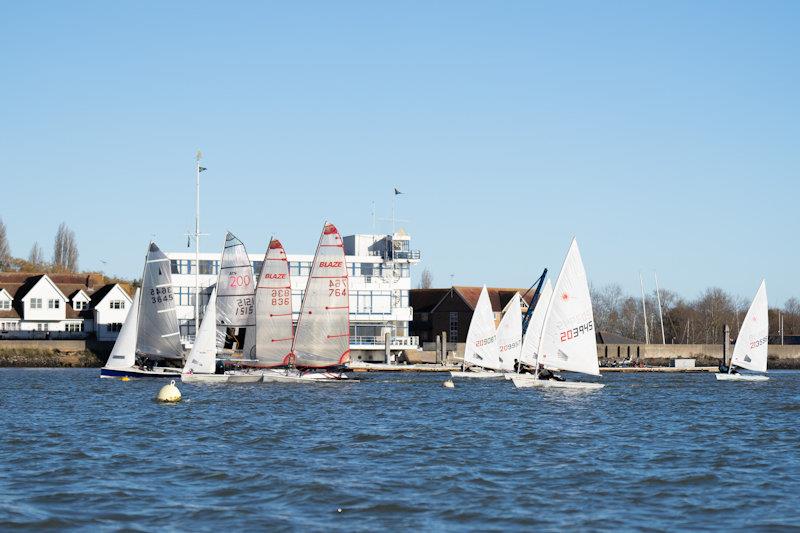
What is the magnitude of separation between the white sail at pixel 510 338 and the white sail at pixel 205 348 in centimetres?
2325

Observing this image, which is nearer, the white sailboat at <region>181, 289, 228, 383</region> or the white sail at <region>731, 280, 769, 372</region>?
the white sailboat at <region>181, 289, 228, 383</region>

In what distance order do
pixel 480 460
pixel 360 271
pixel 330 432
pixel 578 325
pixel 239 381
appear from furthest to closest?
pixel 360 271 → pixel 239 381 → pixel 578 325 → pixel 330 432 → pixel 480 460

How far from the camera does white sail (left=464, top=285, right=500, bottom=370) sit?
264 feet

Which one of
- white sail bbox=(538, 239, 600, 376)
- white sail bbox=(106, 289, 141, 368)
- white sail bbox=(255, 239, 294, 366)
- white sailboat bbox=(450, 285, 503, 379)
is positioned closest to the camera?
white sail bbox=(538, 239, 600, 376)

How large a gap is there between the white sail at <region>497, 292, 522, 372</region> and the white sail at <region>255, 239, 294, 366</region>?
20602 mm

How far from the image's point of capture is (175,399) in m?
49.3

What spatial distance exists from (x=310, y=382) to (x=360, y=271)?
160 feet

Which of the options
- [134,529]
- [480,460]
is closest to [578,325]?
[480,460]

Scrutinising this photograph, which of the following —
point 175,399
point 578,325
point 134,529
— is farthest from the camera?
point 578,325

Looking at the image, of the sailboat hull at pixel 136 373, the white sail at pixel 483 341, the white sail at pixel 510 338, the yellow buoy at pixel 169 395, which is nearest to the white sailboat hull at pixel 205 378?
the sailboat hull at pixel 136 373

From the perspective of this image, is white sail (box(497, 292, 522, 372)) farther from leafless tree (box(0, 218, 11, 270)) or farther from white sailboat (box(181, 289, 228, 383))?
leafless tree (box(0, 218, 11, 270))

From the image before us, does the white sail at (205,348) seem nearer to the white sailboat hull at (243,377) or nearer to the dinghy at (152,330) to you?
the white sailboat hull at (243,377)

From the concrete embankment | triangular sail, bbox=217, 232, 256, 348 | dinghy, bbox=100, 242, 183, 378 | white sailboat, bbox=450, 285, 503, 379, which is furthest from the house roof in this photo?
white sailboat, bbox=450, 285, 503, 379

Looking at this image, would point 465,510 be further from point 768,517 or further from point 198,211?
point 198,211
